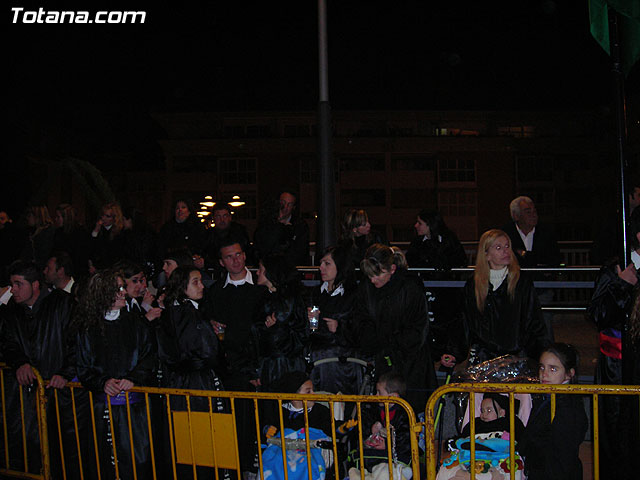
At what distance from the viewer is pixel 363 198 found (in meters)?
39.8

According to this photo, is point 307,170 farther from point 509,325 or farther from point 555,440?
point 555,440

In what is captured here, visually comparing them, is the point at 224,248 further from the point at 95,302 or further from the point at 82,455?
the point at 82,455

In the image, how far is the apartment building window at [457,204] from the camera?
1549 inches

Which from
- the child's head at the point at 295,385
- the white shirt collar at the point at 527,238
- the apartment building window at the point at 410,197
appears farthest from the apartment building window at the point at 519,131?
the child's head at the point at 295,385

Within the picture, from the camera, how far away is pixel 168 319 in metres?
5.54

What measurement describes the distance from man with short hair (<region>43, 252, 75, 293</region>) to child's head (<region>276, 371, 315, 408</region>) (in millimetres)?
3172

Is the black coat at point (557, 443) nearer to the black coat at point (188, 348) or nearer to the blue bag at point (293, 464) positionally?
the blue bag at point (293, 464)

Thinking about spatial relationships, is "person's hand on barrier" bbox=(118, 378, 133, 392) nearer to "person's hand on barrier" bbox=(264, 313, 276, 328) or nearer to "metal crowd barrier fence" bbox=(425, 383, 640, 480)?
"person's hand on barrier" bbox=(264, 313, 276, 328)

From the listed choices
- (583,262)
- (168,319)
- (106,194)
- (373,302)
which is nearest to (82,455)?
(168,319)

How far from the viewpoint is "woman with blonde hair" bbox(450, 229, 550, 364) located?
5.29m

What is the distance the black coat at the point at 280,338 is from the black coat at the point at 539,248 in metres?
3.43

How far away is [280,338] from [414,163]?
3497cm

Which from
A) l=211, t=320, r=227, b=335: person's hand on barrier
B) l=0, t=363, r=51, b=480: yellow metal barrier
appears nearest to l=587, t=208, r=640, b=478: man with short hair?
l=211, t=320, r=227, b=335: person's hand on barrier

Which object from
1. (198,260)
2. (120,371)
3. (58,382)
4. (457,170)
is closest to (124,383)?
(120,371)
